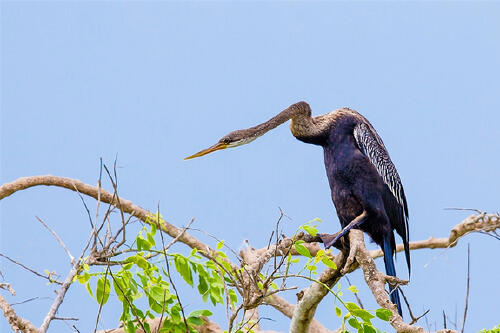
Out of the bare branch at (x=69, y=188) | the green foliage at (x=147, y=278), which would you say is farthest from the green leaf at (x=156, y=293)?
the bare branch at (x=69, y=188)

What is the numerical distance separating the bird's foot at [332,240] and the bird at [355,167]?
0.15 metres

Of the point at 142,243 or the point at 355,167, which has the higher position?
the point at 355,167

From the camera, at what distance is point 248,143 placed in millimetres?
3527

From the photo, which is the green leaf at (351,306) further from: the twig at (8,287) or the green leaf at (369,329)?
the twig at (8,287)

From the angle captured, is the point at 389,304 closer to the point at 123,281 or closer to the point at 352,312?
the point at 352,312

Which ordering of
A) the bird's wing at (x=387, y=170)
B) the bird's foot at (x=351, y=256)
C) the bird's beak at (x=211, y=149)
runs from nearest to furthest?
the bird's foot at (x=351, y=256) → the bird's beak at (x=211, y=149) → the bird's wing at (x=387, y=170)

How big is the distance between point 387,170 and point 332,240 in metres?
0.55

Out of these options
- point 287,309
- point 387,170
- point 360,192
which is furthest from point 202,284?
point 287,309

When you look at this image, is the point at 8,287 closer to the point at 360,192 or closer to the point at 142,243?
the point at 142,243

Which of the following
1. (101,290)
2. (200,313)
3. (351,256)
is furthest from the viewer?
(351,256)

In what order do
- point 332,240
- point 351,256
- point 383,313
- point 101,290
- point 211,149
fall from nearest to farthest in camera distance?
1. point 383,313
2. point 101,290
3. point 351,256
4. point 332,240
5. point 211,149

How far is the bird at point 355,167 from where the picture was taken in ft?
11.0

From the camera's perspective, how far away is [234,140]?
3.42 metres

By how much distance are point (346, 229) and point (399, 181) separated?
0.47 metres
